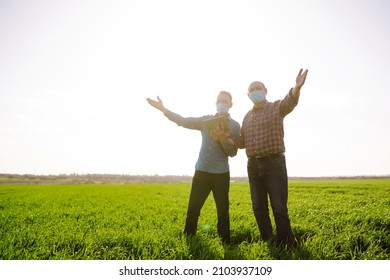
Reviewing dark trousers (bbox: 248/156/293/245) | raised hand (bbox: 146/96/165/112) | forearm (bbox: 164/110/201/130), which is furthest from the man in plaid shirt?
raised hand (bbox: 146/96/165/112)

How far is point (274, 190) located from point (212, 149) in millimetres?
1177

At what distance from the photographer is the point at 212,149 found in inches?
176

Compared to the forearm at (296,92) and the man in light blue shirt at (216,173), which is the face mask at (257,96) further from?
the forearm at (296,92)

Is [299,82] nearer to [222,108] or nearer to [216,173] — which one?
[222,108]

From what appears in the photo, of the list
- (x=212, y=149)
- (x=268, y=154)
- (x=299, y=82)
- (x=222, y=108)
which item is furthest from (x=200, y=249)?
(x=299, y=82)

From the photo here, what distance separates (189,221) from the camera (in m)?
4.48

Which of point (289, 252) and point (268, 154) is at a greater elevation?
point (268, 154)

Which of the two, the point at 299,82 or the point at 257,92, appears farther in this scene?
the point at 257,92

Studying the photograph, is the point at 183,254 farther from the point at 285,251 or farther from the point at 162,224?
the point at 162,224

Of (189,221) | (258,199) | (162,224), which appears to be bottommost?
(162,224)

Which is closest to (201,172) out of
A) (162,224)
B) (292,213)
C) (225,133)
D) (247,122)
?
(225,133)

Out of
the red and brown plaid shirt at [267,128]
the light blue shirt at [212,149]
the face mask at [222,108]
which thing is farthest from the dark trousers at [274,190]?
the face mask at [222,108]

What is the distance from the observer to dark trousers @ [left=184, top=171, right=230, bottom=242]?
4.35 meters
